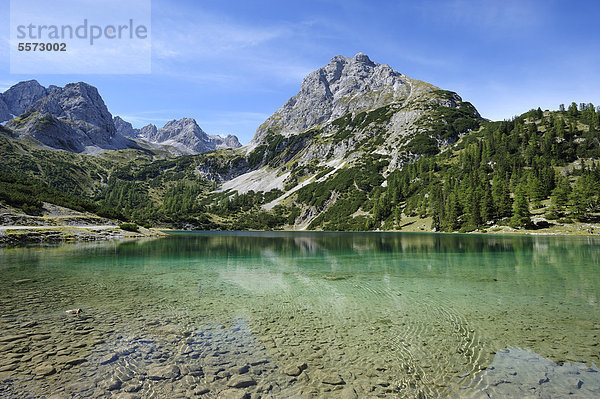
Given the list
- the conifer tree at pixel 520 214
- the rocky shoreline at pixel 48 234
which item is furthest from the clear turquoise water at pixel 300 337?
the conifer tree at pixel 520 214

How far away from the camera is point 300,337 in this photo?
41.0 feet

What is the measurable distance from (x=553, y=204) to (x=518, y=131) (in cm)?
9059

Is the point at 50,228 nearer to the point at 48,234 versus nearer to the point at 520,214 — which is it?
the point at 48,234

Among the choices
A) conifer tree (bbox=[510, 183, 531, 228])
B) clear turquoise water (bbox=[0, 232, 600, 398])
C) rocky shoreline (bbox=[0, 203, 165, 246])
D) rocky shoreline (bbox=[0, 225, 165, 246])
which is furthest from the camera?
conifer tree (bbox=[510, 183, 531, 228])

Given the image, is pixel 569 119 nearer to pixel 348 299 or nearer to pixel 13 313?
pixel 348 299

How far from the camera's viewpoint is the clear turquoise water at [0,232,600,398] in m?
8.66

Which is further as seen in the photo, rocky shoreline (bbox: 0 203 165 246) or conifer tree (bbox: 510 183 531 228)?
conifer tree (bbox: 510 183 531 228)

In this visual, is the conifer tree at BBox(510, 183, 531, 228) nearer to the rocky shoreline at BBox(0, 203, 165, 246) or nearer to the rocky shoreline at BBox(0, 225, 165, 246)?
the rocky shoreline at BBox(0, 203, 165, 246)

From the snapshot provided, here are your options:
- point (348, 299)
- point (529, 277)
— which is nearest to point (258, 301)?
point (348, 299)

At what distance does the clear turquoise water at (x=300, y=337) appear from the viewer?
866cm

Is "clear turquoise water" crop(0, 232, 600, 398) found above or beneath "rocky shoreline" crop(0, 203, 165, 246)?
beneath

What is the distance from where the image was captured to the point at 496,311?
53.6ft

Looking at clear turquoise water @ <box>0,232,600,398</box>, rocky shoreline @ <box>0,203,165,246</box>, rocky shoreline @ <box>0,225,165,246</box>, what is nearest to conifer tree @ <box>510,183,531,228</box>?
clear turquoise water @ <box>0,232,600,398</box>

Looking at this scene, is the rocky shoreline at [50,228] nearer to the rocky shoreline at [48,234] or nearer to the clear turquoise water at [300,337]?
the rocky shoreline at [48,234]
